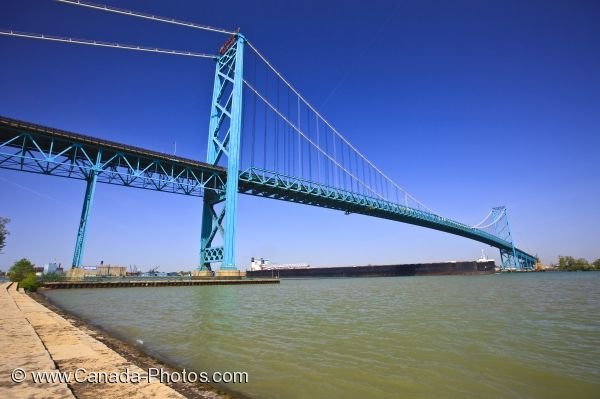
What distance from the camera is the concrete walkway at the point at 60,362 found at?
2356mm

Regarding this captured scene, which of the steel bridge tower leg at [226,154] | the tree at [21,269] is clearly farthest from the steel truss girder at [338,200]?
the tree at [21,269]

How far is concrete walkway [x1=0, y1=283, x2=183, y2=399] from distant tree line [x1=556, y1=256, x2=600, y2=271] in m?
119

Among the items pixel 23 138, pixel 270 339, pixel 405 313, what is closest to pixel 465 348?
pixel 270 339

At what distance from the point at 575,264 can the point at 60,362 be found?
407ft

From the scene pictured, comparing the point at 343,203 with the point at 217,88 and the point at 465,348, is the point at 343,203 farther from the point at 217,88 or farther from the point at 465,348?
the point at 465,348

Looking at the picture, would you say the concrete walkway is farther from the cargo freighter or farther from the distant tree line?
the distant tree line

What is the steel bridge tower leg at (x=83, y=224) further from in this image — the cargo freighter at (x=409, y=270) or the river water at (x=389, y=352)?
the cargo freighter at (x=409, y=270)

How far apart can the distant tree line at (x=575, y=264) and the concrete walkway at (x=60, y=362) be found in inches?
4704

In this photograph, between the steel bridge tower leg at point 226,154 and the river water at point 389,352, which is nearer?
the river water at point 389,352

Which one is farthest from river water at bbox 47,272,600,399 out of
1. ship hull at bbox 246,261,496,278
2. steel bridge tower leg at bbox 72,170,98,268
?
ship hull at bbox 246,261,496,278

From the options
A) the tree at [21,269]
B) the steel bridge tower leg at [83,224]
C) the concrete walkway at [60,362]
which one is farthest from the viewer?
the tree at [21,269]

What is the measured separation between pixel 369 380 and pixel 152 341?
4.08m

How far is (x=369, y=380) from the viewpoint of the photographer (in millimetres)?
3629

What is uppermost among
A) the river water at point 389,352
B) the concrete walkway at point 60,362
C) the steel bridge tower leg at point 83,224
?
the steel bridge tower leg at point 83,224
